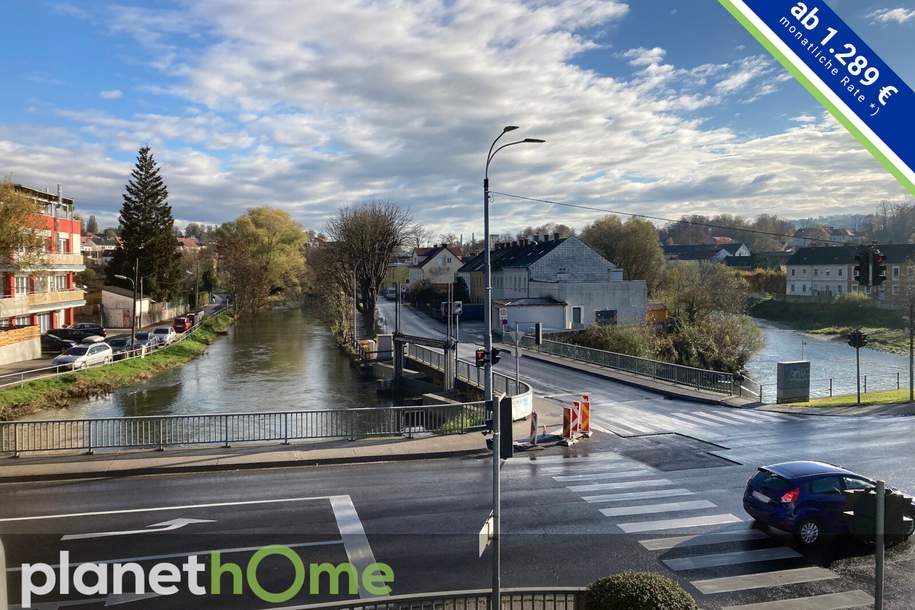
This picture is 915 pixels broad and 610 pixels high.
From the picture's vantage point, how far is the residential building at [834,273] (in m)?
87.8

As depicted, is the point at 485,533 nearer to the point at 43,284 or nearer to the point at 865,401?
the point at 865,401

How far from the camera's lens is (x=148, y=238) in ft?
241

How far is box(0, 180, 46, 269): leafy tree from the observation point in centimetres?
4338

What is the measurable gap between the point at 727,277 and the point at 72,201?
210 feet

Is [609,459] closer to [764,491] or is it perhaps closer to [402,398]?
[764,491]

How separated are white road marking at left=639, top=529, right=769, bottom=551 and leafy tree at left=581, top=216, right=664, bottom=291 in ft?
229

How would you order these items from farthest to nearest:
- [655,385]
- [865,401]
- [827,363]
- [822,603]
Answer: [827,363]
[655,385]
[865,401]
[822,603]

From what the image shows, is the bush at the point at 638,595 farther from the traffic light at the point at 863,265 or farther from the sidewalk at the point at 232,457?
the traffic light at the point at 863,265

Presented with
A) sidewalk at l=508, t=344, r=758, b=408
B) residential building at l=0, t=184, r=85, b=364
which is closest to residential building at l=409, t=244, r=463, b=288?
residential building at l=0, t=184, r=85, b=364

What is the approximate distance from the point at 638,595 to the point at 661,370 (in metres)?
28.6

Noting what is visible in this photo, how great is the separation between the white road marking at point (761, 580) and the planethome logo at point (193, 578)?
15.4 feet

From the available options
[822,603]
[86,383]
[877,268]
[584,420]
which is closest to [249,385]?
[86,383]

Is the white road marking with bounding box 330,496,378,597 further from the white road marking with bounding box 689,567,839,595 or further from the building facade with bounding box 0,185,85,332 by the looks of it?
the building facade with bounding box 0,185,85,332

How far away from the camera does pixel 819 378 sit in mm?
44625
